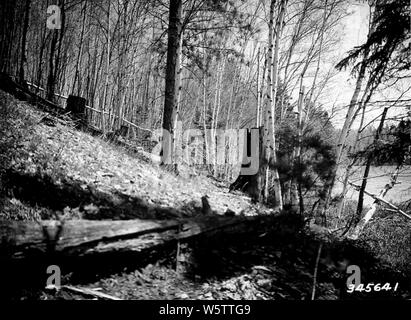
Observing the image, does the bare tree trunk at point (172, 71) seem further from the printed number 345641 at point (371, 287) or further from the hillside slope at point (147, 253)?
the printed number 345641 at point (371, 287)

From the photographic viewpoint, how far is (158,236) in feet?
9.01

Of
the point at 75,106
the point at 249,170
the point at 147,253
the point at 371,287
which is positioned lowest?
the point at 371,287

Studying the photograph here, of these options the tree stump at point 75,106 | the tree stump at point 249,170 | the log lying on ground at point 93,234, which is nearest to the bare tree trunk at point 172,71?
the tree stump at point 249,170

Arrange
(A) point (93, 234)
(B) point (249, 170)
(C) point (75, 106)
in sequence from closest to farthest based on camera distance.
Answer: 1. (A) point (93, 234)
2. (B) point (249, 170)
3. (C) point (75, 106)

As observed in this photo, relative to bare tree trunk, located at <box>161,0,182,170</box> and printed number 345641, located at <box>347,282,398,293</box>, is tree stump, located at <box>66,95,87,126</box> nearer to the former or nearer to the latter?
bare tree trunk, located at <box>161,0,182,170</box>

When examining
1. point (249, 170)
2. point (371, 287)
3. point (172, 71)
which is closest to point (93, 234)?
point (371, 287)

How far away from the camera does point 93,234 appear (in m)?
2.35

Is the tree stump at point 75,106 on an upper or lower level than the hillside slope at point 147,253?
upper

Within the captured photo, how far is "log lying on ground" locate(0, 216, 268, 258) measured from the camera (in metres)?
2.07

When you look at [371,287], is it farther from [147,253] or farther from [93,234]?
[93,234]

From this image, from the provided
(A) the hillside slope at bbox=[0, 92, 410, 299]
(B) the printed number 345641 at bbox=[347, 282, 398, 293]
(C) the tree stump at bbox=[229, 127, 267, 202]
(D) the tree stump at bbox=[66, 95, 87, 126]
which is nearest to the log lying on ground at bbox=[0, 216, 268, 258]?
(A) the hillside slope at bbox=[0, 92, 410, 299]

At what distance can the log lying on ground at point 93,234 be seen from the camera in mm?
2066

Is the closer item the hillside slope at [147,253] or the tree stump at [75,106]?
the hillside slope at [147,253]

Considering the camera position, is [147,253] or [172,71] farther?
[172,71]
